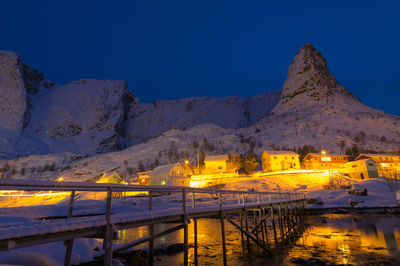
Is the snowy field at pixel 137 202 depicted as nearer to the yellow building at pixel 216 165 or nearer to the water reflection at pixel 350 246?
the water reflection at pixel 350 246

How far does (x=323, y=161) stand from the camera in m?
78.5

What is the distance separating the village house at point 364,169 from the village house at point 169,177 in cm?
4531

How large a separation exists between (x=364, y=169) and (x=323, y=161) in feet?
56.0

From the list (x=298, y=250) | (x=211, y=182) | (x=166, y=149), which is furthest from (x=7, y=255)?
(x=166, y=149)

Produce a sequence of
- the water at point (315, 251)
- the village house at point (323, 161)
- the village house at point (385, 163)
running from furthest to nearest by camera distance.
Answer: the village house at point (323, 161)
the village house at point (385, 163)
the water at point (315, 251)

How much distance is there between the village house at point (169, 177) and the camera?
6006 centimetres

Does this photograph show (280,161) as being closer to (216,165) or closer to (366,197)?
(216,165)

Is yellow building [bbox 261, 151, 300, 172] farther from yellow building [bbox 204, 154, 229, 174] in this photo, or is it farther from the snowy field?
yellow building [bbox 204, 154, 229, 174]

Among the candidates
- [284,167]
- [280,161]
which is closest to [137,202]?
[280,161]

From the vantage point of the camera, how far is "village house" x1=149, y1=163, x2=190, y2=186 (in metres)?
60.1

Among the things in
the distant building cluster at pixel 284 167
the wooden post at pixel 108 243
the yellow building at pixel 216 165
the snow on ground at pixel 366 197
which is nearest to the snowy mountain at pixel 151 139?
the distant building cluster at pixel 284 167

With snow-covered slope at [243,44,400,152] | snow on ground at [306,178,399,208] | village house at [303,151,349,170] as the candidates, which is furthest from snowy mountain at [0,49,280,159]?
snow on ground at [306,178,399,208]

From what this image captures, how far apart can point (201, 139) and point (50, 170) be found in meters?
79.2

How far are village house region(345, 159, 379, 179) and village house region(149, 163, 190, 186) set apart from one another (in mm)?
45314
